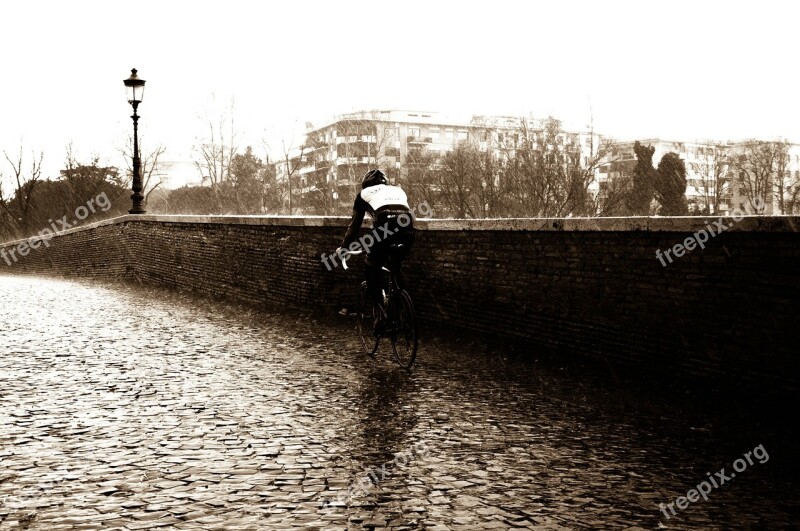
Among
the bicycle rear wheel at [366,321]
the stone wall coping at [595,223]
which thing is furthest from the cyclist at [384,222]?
the stone wall coping at [595,223]

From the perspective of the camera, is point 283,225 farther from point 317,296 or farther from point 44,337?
point 44,337

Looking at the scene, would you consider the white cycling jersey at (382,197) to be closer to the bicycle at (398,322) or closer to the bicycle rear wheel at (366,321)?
the bicycle at (398,322)

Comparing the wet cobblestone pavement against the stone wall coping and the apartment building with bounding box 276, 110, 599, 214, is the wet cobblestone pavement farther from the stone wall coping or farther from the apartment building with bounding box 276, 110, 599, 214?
the apartment building with bounding box 276, 110, 599, 214

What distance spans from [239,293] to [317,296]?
2.93 meters

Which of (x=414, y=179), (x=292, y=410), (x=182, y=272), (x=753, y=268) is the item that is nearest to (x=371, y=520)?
(x=292, y=410)

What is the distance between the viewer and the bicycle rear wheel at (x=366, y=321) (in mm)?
9094

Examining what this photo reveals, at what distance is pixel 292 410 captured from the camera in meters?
6.46

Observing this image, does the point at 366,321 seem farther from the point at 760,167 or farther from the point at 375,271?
the point at 760,167

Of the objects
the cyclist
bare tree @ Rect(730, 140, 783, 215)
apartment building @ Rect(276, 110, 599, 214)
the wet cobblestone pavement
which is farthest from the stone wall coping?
bare tree @ Rect(730, 140, 783, 215)

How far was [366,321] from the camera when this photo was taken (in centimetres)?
928

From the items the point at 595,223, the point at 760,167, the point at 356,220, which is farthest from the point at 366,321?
the point at 760,167

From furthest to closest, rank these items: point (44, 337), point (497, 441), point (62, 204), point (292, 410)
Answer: point (62, 204)
point (44, 337)
point (292, 410)
point (497, 441)

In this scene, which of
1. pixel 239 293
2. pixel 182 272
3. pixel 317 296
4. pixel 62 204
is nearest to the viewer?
pixel 317 296

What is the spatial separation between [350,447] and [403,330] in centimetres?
299
